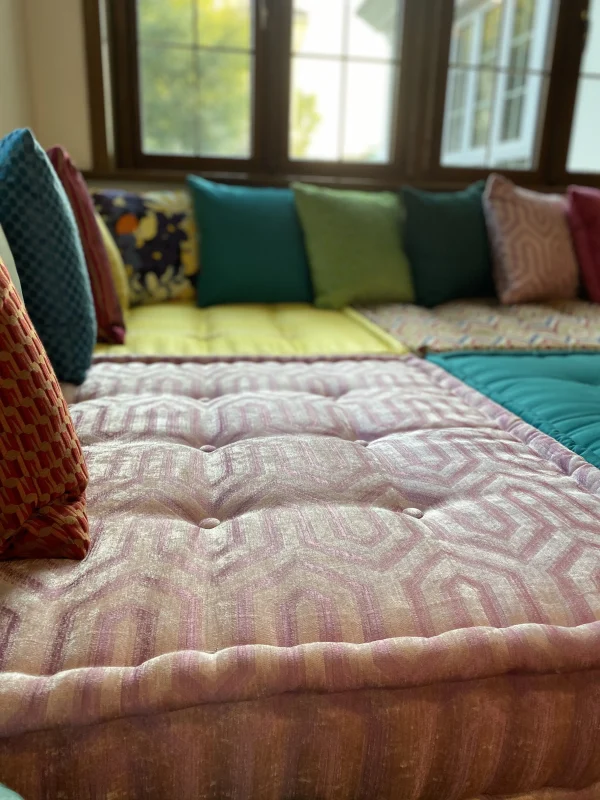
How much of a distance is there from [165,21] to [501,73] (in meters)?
1.39

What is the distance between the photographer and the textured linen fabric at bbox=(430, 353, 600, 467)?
3.13 feet

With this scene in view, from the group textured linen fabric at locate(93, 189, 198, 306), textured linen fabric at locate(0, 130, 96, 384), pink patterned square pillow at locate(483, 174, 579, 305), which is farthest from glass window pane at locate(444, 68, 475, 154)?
textured linen fabric at locate(0, 130, 96, 384)

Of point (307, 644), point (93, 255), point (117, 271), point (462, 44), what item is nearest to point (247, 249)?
point (117, 271)

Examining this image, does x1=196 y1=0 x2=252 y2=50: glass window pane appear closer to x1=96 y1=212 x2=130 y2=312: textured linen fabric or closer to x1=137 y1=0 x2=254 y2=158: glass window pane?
x1=137 y1=0 x2=254 y2=158: glass window pane

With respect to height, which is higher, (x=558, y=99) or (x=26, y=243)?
(x=558, y=99)

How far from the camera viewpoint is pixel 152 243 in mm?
1939

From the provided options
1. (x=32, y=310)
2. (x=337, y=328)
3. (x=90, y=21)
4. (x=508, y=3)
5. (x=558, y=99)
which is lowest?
(x=337, y=328)

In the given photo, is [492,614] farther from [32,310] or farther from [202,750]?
[32,310]

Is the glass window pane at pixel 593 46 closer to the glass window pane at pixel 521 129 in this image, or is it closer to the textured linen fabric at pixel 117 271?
the glass window pane at pixel 521 129

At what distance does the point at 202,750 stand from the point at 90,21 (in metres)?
2.29

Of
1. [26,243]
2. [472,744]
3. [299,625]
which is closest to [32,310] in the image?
[26,243]

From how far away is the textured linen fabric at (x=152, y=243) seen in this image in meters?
1.90

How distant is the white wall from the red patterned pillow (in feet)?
1.90

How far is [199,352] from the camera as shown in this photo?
1.42 metres
